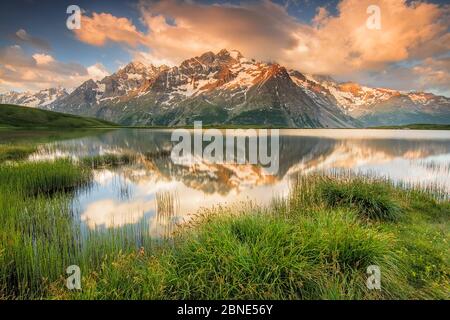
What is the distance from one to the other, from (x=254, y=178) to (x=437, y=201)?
57.2ft

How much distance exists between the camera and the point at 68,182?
26.6m

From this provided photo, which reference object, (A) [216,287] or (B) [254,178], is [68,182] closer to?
(B) [254,178]

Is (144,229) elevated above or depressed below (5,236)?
below

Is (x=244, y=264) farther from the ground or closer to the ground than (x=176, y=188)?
farther from the ground

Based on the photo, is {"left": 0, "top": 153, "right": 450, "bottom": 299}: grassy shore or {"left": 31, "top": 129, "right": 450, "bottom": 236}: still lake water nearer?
{"left": 0, "top": 153, "right": 450, "bottom": 299}: grassy shore

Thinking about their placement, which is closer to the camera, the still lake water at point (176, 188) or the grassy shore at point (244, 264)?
the grassy shore at point (244, 264)

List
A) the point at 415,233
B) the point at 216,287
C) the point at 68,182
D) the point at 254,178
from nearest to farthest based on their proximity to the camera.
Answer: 1. the point at 216,287
2. the point at 415,233
3. the point at 68,182
4. the point at 254,178

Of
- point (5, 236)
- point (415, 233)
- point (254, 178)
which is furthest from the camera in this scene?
point (254, 178)

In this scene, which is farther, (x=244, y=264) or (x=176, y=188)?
(x=176, y=188)

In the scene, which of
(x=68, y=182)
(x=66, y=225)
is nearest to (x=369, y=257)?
(x=66, y=225)

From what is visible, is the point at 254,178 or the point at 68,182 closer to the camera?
the point at 68,182
